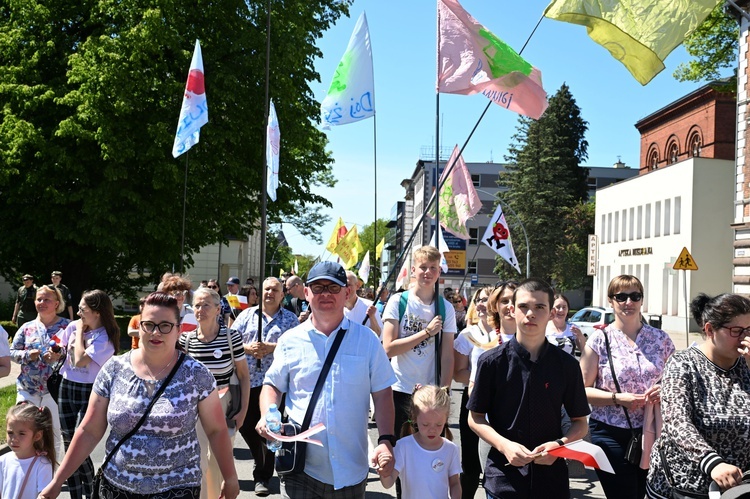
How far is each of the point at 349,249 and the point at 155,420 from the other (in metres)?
20.5

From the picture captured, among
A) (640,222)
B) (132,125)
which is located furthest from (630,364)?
(640,222)

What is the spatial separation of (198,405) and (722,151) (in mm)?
51969

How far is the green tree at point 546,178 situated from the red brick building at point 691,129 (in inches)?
373

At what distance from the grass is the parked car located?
17638 millimetres

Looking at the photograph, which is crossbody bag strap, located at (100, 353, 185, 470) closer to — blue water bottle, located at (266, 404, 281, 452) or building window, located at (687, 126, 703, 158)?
blue water bottle, located at (266, 404, 281, 452)

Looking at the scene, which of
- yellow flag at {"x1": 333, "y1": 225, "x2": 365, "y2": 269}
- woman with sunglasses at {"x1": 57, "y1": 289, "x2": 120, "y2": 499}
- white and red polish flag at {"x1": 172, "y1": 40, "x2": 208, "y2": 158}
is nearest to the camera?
woman with sunglasses at {"x1": 57, "y1": 289, "x2": 120, "y2": 499}

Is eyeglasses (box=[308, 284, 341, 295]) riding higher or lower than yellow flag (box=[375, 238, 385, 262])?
lower

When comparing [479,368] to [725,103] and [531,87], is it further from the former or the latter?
[725,103]

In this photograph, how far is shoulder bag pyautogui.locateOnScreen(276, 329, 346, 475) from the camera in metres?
4.22

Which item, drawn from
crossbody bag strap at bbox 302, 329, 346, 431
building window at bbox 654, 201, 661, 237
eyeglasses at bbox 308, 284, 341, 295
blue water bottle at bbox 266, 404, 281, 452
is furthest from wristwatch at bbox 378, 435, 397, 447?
building window at bbox 654, 201, 661, 237

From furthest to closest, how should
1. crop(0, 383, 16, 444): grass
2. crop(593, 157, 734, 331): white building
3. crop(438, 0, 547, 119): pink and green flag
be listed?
crop(593, 157, 734, 331): white building, crop(0, 383, 16, 444): grass, crop(438, 0, 547, 119): pink and green flag

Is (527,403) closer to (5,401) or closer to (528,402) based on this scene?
(528,402)

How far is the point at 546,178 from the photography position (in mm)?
72625

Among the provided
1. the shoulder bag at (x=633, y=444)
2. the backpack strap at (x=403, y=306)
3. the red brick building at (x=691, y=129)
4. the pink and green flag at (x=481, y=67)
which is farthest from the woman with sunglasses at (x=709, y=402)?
the red brick building at (x=691, y=129)
